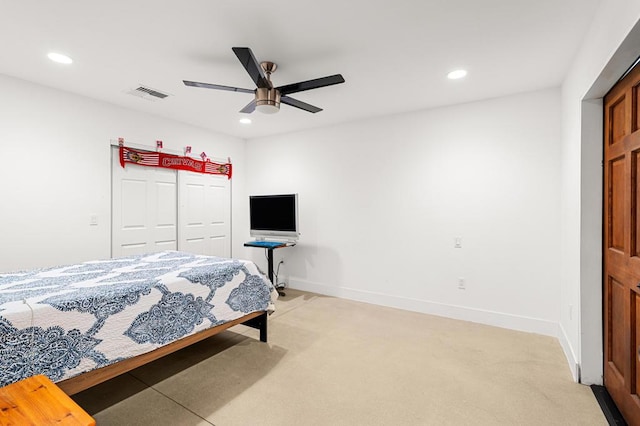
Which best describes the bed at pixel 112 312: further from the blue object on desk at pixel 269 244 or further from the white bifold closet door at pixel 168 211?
the blue object on desk at pixel 269 244

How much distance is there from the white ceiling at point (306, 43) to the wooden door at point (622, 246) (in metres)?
0.65

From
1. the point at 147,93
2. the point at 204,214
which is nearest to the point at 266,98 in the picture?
the point at 147,93

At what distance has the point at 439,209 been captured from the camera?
3.80m

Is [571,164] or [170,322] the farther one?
[571,164]

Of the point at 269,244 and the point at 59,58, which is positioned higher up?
the point at 59,58

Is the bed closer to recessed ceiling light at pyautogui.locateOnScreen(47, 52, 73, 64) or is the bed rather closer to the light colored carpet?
the light colored carpet

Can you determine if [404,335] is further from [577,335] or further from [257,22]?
[257,22]

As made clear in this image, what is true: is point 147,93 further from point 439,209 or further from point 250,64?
point 439,209

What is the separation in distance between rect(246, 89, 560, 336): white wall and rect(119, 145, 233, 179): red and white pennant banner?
1.02 m

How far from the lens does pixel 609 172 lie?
210cm

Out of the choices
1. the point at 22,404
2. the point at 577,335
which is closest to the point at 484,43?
the point at 577,335

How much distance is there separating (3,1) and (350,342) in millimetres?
3527

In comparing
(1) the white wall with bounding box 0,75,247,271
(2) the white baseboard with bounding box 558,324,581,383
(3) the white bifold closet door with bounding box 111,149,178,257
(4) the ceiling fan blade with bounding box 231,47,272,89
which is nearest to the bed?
(1) the white wall with bounding box 0,75,247,271

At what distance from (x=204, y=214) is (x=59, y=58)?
2605mm
